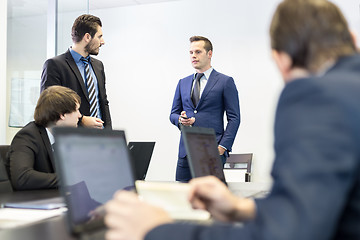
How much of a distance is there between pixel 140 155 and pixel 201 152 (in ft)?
1.93

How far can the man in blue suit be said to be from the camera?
3.57 meters

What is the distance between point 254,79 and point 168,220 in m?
4.98

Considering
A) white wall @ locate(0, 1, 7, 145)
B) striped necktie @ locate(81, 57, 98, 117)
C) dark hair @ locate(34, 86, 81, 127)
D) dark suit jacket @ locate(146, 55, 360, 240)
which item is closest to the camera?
dark suit jacket @ locate(146, 55, 360, 240)

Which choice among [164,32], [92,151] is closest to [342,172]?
[92,151]

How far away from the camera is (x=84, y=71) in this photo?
358cm

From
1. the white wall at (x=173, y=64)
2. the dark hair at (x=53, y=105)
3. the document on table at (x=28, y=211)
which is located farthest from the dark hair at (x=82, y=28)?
the white wall at (x=173, y=64)

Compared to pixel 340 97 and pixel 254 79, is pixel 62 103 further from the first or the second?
pixel 254 79

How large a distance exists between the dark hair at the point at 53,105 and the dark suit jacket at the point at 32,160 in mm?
61

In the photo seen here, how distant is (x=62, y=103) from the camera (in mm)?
2506

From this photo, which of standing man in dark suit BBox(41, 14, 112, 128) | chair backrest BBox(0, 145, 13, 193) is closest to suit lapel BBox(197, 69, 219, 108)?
standing man in dark suit BBox(41, 14, 112, 128)

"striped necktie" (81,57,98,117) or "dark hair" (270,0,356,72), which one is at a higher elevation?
"dark hair" (270,0,356,72)

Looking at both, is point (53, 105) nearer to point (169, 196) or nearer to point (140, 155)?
point (140, 155)

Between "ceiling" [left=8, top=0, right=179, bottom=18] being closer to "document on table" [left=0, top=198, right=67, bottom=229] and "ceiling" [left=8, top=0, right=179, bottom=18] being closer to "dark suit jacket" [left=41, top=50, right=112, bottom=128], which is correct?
"dark suit jacket" [left=41, top=50, right=112, bottom=128]

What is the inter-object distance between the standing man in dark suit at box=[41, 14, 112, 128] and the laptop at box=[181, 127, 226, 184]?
1.52 meters
